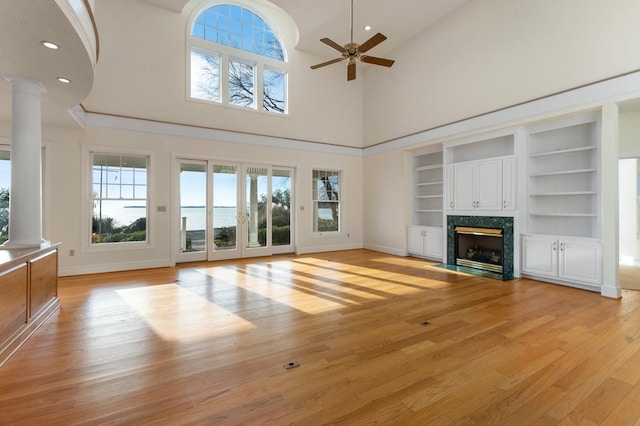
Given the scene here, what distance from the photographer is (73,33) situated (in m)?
2.44

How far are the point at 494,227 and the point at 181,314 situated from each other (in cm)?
530

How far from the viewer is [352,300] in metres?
3.88

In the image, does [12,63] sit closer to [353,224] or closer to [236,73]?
[236,73]

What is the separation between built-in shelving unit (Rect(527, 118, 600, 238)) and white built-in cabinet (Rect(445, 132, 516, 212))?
0.34 m

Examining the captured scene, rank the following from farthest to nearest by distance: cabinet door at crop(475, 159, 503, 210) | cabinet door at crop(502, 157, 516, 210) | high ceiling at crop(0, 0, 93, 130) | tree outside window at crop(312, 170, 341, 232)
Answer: tree outside window at crop(312, 170, 341, 232) → cabinet door at crop(475, 159, 503, 210) → cabinet door at crop(502, 157, 516, 210) → high ceiling at crop(0, 0, 93, 130)

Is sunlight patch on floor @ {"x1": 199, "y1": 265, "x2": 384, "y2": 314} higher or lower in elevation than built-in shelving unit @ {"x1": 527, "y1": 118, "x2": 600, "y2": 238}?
lower

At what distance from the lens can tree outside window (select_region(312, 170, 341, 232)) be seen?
8.16 metres

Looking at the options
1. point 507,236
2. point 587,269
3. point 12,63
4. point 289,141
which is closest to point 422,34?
point 289,141

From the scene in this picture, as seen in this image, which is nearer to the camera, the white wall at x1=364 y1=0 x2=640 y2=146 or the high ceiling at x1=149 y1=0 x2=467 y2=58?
the white wall at x1=364 y1=0 x2=640 y2=146

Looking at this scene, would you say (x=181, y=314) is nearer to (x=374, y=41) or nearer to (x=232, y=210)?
(x=232, y=210)

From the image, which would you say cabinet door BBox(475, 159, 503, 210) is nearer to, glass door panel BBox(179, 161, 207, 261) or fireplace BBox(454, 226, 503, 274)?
fireplace BBox(454, 226, 503, 274)

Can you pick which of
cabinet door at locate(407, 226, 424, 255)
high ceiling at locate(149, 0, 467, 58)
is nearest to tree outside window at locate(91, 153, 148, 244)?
high ceiling at locate(149, 0, 467, 58)

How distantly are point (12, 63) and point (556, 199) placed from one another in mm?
7437

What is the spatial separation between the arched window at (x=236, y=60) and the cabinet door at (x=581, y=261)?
6488mm
